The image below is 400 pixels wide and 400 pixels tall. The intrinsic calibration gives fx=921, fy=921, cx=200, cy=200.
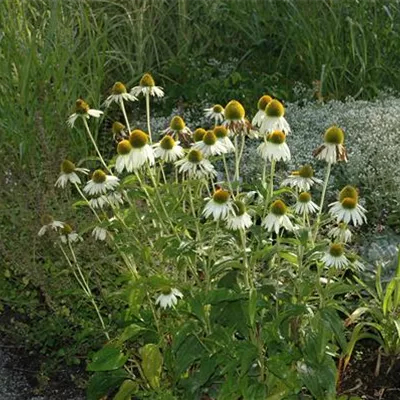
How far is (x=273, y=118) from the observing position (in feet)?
8.46

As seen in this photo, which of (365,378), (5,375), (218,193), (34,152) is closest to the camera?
(218,193)

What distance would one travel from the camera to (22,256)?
3.43 meters

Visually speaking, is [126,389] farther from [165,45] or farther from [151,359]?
[165,45]

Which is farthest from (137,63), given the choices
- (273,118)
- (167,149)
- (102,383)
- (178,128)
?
(273,118)

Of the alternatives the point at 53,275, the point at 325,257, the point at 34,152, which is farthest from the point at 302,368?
the point at 34,152

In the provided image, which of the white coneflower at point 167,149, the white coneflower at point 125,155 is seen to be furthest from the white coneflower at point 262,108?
the white coneflower at point 125,155

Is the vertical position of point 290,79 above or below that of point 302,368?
below

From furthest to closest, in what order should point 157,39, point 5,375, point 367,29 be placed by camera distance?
1. point 157,39
2. point 367,29
3. point 5,375

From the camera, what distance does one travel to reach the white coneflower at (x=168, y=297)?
2692 mm

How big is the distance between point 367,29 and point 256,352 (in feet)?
10.5

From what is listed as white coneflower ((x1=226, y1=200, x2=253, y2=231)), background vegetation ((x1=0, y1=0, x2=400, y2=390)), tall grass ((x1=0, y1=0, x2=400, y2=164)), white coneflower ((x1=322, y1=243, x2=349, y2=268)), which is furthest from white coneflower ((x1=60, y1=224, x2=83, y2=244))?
tall grass ((x1=0, y1=0, x2=400, y2=164))

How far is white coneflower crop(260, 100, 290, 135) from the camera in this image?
8.42 feet

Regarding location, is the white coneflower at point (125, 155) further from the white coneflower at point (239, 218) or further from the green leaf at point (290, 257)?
the green leaf at point (290, 257)

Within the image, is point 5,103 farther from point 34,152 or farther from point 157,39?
point 157,39
